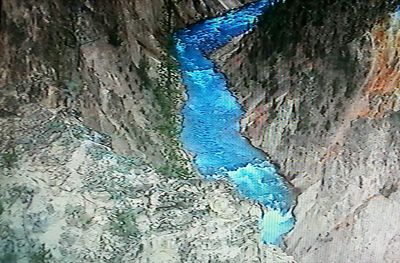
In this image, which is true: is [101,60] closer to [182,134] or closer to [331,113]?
[182,134]

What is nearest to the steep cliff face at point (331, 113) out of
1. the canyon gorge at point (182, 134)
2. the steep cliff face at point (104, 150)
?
the canyon gorge at point (182, 134)

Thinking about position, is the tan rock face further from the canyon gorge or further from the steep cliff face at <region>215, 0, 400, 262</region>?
the steep cliff face at <region>215, 0, 400, 262</region>

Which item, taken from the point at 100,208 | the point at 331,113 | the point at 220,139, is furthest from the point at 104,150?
the point at 331,113

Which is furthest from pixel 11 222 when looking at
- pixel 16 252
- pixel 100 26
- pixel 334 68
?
pixel 334 68

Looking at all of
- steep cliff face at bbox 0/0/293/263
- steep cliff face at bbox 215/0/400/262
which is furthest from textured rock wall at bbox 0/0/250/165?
steep cliff face at bbox 215/0/400/262

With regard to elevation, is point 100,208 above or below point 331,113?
below

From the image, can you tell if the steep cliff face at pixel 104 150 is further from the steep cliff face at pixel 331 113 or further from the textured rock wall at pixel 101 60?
the steep cliff face at pixel 331 113

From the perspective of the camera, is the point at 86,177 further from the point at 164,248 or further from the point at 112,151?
the point at 164,248

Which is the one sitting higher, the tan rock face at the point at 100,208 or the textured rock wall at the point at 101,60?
the textured rock wall at the point at 101,60
